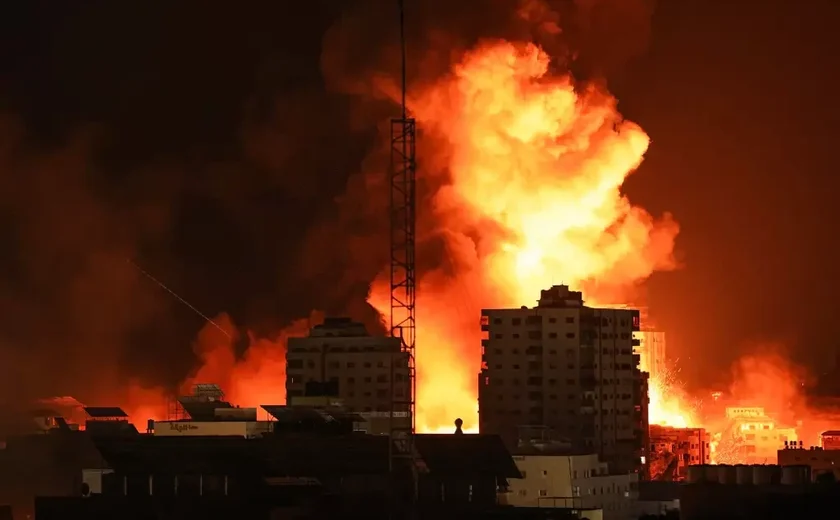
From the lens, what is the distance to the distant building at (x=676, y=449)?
355 feet

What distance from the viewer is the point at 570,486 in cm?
8881

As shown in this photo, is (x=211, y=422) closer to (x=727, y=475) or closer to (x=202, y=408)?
(x=202, y=408)

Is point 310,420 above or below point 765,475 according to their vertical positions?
Result: above

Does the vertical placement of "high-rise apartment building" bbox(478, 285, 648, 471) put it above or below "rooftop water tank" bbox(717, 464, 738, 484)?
above

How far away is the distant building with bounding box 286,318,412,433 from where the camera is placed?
108m

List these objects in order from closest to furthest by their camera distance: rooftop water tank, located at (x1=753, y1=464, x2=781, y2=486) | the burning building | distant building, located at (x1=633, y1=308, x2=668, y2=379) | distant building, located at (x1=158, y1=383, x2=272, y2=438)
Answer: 1. rooftop water tank, located at (x1=753, y1=464, x2=781, y2=486)
2. distant building, located at (x1=158, y1=383, x2=272, y2=438)
3. the burning building
4. distant building, located at (x1=633, y1=308, x2=668, y2=379)

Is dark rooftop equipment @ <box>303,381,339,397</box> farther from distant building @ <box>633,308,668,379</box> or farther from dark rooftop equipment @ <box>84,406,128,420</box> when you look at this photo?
distant building @ <box>633,308,668,379</box>

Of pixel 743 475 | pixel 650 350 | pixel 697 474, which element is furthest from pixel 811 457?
pixel 743 475

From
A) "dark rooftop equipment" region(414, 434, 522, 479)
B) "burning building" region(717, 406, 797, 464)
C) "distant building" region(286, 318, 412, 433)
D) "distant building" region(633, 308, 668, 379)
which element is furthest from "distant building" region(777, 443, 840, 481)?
"dark rooftop equipment" region(414, 434, 522, 479)

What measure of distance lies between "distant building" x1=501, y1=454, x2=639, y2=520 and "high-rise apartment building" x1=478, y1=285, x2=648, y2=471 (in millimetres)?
14408

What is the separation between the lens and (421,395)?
107m

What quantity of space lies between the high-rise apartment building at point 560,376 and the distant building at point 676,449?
1.09 meters

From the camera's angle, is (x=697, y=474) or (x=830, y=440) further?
(x=830, y=440)

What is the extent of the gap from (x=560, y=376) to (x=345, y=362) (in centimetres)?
840
